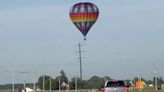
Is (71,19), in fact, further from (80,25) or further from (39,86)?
(39,86)

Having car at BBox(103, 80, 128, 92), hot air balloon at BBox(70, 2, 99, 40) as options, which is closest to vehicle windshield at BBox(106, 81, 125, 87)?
car at BBox(103, 80, 128, 92)

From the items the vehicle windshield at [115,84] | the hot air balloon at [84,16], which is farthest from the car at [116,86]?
the hot air balloon at [84,16]

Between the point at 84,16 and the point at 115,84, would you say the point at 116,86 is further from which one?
the point at 84,16

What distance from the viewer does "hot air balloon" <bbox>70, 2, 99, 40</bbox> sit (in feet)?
246

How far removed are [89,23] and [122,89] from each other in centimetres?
3016

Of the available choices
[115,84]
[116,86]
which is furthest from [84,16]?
[116,86]

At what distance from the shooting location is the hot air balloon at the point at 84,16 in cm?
7506

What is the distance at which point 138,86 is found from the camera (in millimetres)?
103500

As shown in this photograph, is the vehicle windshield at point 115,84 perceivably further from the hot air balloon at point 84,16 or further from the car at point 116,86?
the hot air balloon at point 84,16

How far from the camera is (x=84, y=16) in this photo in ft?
247

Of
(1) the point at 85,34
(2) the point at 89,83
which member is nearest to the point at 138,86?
(1) the point at 85,34

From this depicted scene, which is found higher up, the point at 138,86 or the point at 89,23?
the point at 89,23

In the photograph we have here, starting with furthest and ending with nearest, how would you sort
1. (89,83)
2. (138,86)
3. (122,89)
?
(89,83), (138,86), (122,89)

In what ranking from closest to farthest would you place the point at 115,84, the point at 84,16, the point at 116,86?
the point at 116,86, the point at 115,84, the point at 84,16
